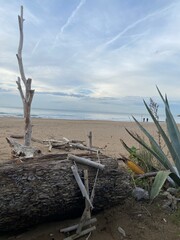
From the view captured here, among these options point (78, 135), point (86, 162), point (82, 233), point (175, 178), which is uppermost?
point (86, 162)

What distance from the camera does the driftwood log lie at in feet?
9.30

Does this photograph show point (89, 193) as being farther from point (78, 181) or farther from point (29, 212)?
point (29, 212)

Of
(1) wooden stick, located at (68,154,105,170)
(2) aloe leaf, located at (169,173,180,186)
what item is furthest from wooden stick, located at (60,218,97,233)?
(2) aloe leaf, located at (169,173,180,186)

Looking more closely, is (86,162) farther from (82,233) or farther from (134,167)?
(134,167)

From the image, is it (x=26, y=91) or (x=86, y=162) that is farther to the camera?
(x=26, y=91)

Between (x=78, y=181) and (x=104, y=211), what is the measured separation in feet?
2.28

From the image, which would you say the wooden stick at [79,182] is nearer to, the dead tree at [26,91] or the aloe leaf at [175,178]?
the aloe leaf at [175,178]

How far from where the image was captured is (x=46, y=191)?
2945mm

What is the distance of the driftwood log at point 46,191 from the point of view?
2834 millimetres

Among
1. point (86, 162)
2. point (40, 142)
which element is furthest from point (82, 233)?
point (40, 142)

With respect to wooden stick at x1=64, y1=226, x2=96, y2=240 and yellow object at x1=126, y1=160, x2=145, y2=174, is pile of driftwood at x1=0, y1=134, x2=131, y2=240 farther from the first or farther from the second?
yellow object at x1=126, y1=160, x2=145, y2=174

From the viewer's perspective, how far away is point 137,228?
10.7 feet

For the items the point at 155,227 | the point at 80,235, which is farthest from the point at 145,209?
the point at 80,235

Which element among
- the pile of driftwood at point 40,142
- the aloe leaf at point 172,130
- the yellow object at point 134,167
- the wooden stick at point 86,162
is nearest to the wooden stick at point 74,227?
the wooden stick at point 86,162
